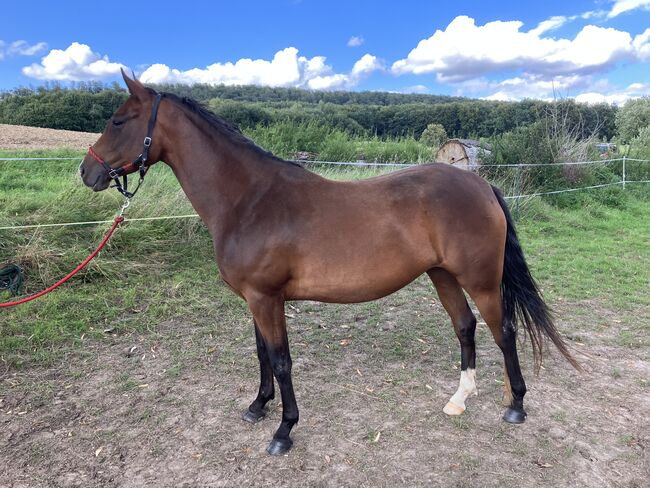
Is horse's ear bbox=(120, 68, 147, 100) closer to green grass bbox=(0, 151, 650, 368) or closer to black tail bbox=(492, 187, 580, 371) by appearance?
green grass bbox=(0, 151, 650, 368)

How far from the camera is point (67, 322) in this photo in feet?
13.5

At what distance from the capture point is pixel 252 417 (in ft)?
9.28

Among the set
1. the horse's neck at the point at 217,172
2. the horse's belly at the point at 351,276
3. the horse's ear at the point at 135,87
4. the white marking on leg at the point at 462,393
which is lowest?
the white marking on leg at the point at 462,393

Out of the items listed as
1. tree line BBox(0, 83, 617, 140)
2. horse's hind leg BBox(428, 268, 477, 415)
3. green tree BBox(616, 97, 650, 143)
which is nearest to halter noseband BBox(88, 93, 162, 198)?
horse's hind leg BBox(428, 268, 477, 415)

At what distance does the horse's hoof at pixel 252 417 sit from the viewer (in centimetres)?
282

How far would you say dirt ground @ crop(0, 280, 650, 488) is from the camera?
7.70 feet

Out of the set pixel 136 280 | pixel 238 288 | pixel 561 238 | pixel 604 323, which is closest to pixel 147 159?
pixel 238 288

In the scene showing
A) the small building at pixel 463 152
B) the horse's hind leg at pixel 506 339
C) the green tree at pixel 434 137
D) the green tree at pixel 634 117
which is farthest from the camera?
the green tree at pixel 634 117

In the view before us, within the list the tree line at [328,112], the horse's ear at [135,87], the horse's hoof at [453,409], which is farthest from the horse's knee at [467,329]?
the tree line at [328,112]

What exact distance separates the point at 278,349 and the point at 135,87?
1.68 metres

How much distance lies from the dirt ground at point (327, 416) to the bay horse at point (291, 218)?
41cm

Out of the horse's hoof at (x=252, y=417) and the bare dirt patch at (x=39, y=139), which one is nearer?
the horse's hoof at (x=252, y=417)

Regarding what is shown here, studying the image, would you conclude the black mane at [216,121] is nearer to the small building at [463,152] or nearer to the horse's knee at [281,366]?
the horse's knee at [281,366]

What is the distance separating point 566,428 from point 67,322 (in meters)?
4.19
